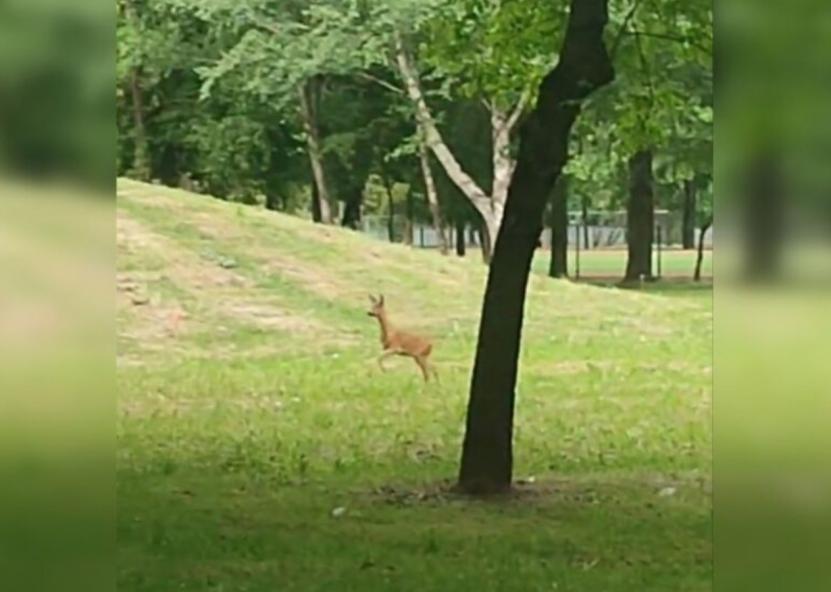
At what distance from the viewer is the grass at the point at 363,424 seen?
3.47 metres

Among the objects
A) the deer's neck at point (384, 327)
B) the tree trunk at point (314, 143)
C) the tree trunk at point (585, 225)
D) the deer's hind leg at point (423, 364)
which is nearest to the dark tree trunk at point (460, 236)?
the tree trunk at point (585, 225)

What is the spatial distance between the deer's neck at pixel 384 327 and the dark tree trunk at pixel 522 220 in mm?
4120

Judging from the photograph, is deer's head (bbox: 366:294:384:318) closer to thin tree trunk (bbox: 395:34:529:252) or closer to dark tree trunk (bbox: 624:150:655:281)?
thin tree trunk (bbox: 395:34:529:252)

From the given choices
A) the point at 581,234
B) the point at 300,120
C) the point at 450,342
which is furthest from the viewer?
the point at 581,234

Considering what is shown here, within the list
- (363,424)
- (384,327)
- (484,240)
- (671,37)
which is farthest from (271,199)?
(671,37)

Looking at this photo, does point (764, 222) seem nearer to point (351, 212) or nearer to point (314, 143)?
point (314, 143)

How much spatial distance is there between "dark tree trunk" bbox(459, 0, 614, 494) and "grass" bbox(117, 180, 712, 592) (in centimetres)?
31

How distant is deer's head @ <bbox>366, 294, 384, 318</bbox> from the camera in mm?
8930

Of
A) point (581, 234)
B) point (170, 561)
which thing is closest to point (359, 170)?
point (581, 234)

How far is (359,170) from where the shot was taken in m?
14.8

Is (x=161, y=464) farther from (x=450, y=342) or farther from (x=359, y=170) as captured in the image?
(x=359, y=170)

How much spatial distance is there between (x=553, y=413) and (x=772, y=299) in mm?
6041

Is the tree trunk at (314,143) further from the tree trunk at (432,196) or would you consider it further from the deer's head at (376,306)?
the deer's head at (376,306)

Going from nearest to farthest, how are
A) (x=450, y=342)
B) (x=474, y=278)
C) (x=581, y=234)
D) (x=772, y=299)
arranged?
(x=772, y=299) → (x=450, y=342) → (x=474, y=278) → (x=581, y=234)
